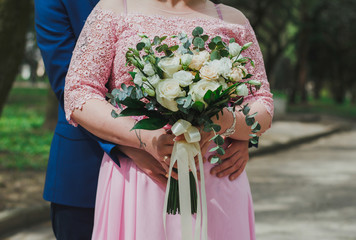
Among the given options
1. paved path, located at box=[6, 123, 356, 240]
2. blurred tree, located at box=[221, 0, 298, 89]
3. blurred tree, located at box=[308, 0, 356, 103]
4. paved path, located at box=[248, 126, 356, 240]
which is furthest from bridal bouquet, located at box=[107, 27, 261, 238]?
blurred tree, located at box=[308, 0, 356, 103]

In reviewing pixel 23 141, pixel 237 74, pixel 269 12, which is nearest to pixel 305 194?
pixel 23 141

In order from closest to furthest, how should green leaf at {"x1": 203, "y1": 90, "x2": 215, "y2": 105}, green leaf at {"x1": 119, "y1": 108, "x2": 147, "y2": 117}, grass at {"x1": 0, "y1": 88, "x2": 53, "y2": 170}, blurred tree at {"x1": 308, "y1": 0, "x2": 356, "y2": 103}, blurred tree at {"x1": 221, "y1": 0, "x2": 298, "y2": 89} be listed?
green leaf at {"x1": 203, "y1": 90, "x2": 215, "y2": 105}
green leaf at {"x1": 119, "y1": 108, "x2": 147, "y2": 117}
grass at {"x1": 0, "y1": 88, "x2": 53, "y2": 170}
blurred tree at {"x1": 221, "y1": 0, "x2": 298, "y2": 89}
blurred tree at {"x1": 308, "y1": 0, "x2": 356, "y2": 103}

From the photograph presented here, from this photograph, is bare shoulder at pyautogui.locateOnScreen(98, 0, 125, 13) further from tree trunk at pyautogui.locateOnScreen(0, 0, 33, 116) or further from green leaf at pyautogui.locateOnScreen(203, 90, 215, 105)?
tree trunk at pyautogui.locateOnScreen(0, 0, 33, 116)

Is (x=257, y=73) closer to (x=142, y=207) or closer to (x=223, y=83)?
(x=223, y=83)

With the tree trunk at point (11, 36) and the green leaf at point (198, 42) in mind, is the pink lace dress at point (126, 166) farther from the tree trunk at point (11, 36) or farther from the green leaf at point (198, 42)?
the tree trunk at point (11, 36)

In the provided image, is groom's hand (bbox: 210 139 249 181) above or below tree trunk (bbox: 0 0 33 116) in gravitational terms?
above

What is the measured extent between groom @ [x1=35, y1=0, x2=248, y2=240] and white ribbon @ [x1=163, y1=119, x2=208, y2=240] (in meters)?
0.21

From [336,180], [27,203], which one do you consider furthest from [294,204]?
[27,203]

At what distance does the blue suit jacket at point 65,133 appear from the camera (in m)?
2.28

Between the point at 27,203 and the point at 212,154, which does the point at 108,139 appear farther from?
the point at 27,203

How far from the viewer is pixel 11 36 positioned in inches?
249

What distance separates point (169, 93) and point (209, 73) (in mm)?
154

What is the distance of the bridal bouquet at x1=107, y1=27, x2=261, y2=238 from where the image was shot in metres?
1.85

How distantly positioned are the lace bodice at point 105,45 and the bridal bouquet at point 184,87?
6.8 inches
